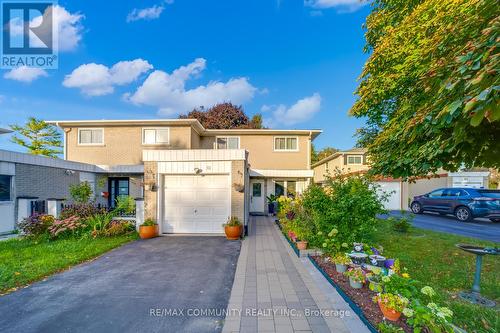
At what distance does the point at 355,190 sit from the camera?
6.09 metres

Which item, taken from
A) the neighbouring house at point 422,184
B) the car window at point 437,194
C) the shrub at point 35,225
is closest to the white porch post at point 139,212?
the shrub at point 35,225

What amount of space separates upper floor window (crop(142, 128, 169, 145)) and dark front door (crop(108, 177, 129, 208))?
272 cm

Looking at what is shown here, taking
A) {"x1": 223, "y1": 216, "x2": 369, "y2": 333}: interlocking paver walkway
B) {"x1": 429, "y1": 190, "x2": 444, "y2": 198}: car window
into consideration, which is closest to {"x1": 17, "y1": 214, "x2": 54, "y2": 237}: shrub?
{"x1": 223, "y1": 216, "x2": 369, "y2": 333}: interlocking paver walkway

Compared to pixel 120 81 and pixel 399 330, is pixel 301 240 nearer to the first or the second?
pixel 399 330

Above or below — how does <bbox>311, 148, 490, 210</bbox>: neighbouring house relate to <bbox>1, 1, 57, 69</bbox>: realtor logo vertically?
below

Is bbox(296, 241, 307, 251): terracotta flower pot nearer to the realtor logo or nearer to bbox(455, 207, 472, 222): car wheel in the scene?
the realtor logo

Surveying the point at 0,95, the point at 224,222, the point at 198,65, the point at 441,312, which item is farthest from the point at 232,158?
the point at 0,95

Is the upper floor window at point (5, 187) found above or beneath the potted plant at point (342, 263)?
above

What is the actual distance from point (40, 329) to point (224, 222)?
6375mm

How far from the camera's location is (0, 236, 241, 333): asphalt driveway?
335 centimetres

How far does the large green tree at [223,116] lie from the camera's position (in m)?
25.3

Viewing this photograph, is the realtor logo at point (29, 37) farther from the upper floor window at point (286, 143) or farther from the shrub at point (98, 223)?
the upper floor window at point (286, 143)

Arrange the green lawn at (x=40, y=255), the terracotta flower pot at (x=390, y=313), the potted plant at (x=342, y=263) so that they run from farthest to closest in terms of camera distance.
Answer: the green lawn at (x=40, y=255) → the potted plant at (x=342, y=263) → the terracotta flower pot at (x=390, y=313)

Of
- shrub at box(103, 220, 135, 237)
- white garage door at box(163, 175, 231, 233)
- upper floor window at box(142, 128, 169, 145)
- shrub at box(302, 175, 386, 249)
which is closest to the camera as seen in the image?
shrub at box(302, 175, 386, 249)
